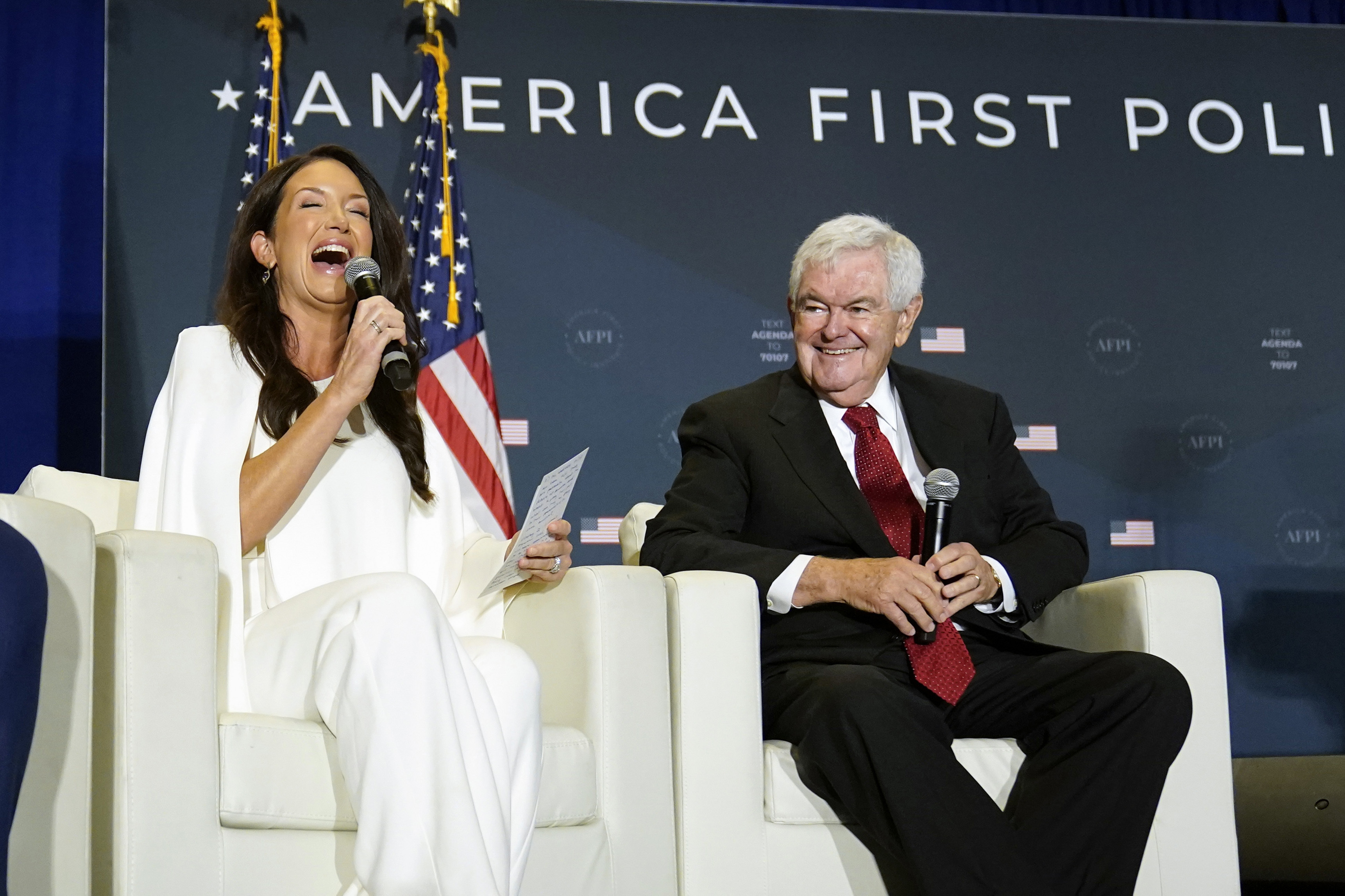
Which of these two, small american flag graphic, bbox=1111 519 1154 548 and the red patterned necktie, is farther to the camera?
small american flag graphic, bbox=1111 519 1154 548

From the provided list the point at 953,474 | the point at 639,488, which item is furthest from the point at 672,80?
the point at 953,474

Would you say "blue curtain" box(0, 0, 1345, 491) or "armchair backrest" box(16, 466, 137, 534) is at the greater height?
"blue curtain" box(0, 0, 1345, 491)

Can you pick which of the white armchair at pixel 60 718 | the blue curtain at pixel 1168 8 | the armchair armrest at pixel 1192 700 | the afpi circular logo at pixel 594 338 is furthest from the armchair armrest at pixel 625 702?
the blue curtain at pixel 1168 8

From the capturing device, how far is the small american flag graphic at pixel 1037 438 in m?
4.43

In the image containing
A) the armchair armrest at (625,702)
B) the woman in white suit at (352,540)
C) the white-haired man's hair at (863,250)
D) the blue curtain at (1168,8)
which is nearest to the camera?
the woman in white suit at (352,540)

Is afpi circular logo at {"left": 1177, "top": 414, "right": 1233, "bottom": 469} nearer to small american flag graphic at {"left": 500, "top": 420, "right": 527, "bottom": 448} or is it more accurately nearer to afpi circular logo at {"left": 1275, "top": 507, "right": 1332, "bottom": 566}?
afpi circular logo at {"left": 1275, "top": 507, "right": 1332, "bottom": 566}

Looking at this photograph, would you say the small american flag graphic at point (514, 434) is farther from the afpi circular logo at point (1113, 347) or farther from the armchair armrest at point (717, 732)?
the armchair armrest at point (717, 732)

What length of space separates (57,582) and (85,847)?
1.10ft

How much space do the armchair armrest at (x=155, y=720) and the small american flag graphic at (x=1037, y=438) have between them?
118 inches

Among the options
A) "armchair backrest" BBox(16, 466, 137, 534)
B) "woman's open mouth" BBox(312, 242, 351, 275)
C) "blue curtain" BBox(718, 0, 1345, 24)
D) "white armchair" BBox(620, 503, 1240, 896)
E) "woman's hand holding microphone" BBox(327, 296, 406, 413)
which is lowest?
"white armchair" BBox(620, 503, 1240, 896)

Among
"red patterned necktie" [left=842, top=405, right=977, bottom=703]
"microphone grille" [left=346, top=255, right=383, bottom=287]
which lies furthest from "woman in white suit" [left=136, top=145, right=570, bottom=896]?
"red patterned necktie" [left=842, top=405, right=977, bottom=703]

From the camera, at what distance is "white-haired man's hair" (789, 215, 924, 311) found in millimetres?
2756

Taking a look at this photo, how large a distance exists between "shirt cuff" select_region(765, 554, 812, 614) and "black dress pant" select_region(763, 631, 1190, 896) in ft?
0.39

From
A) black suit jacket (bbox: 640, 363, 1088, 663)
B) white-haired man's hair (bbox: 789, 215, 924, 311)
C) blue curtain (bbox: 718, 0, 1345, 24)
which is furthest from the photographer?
blue curtain (bbox: 718, 0, 1345, 24)
